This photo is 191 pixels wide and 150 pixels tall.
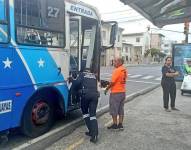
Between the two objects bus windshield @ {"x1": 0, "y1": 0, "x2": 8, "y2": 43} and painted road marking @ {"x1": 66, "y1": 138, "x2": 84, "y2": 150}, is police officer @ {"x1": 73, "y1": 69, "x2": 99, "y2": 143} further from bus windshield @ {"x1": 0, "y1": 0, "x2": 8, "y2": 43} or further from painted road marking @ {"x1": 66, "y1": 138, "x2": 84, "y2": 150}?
bus windshield @ {"x1": 0, "y1": 0, "x2": 8, "y2": 43}

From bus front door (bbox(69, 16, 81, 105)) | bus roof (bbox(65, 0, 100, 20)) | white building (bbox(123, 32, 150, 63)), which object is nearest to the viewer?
bus roof (bbox(65, 0, 100, 20))

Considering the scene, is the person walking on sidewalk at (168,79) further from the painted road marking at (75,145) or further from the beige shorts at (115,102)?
the painted road marking at (75,145)

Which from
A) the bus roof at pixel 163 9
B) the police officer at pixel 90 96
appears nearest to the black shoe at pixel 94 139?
the police officer at pixel 90 96

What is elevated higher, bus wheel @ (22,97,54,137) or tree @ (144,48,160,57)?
tree @ (144,48,160,57)

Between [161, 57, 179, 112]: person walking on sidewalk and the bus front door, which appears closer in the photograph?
the bus front door

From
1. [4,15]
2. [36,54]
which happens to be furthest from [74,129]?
[4,15]

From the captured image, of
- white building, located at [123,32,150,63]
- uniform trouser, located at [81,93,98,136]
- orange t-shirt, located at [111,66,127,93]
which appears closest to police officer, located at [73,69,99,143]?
uniform trouser, located at [81,93,98,136]

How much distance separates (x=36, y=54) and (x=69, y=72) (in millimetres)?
1404

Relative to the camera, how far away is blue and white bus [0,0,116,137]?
5.83 metres

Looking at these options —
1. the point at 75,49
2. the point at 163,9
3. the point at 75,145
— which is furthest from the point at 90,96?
the point at 163,9

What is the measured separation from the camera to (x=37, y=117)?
6.88 m

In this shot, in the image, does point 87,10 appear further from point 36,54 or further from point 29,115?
point 29,115

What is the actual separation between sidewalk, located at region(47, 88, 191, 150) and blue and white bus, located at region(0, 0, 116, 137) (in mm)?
788

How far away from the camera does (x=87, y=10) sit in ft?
27.5
